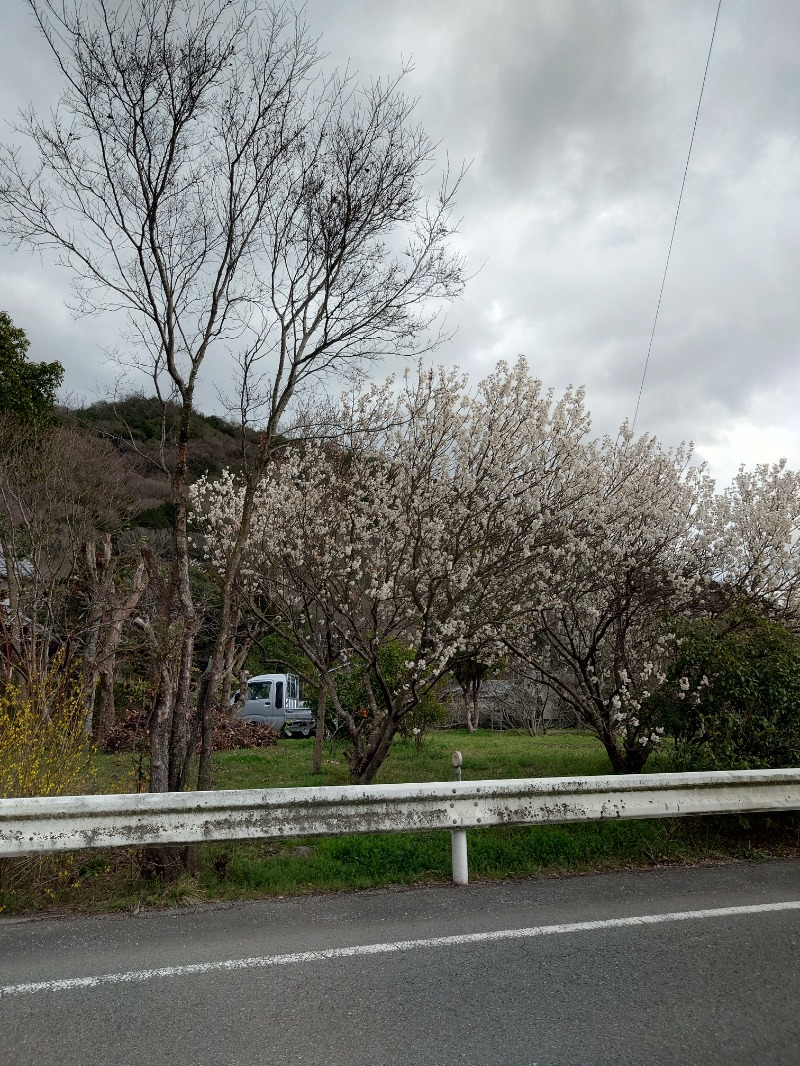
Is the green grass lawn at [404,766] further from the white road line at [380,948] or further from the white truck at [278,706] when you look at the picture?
the white truck at [278,706]

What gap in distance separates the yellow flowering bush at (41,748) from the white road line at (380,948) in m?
2.07

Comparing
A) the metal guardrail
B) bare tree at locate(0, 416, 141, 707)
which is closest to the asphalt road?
the metal guardrail

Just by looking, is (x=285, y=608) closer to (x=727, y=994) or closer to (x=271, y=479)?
(x=271, y=479)

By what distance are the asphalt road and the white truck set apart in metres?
18.2

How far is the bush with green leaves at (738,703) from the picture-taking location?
6.40 metres

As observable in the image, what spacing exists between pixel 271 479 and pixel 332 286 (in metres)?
5.02

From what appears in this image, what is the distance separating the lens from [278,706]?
22.4 metres

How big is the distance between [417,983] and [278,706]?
19.7m

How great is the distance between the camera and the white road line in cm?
329

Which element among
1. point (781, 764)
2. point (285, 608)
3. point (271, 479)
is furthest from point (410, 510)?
point (781, 764)

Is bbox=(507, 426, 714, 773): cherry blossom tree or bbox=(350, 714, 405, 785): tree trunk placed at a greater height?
bbox=(507, 426, 714, 773): cherry blossom tree

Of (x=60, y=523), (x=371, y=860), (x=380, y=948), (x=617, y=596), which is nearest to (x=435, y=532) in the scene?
(x=617, y=596)

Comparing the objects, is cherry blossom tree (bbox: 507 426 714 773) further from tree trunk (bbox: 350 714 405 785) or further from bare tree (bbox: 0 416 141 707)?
bare tree (bbox: 0 416 141 707)

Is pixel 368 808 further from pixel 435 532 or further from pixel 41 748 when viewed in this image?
pixel 435 532
